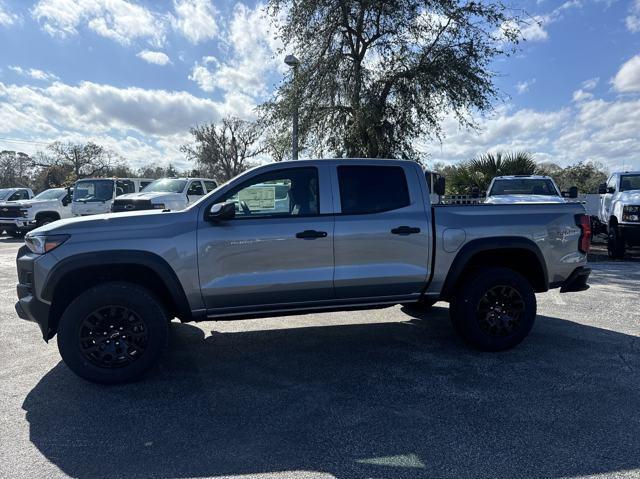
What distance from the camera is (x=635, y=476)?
8.44 feet

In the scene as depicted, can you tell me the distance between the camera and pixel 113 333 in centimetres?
387

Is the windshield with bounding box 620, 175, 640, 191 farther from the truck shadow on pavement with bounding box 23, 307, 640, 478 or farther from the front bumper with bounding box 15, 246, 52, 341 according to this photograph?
the front bumper with bounding box 15, 246, 52, 341

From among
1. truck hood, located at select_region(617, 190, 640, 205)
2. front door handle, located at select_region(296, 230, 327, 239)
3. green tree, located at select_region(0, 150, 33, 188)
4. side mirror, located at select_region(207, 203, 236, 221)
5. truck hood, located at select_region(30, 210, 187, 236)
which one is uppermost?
green tree, located at select_region(0, 150, 33, 188)

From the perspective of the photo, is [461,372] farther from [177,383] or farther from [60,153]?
[60,153]

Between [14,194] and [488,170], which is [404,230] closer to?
[488,170]

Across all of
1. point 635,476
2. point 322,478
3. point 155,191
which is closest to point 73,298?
point 322,478

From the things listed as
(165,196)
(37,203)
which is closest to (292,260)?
(165,196)

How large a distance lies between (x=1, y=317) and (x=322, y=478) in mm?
5352

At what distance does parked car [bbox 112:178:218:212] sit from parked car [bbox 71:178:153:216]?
1.57 metres

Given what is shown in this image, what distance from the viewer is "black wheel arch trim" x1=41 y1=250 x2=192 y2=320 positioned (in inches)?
145

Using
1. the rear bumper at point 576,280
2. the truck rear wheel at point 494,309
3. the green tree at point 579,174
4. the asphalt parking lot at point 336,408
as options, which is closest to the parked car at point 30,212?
the asphalt parking lot at point 336,408

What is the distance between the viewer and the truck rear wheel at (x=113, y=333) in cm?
373

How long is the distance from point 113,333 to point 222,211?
4.67 ft

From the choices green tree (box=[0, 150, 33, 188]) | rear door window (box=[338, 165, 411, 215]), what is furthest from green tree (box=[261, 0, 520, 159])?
green tree (box=[0, 150, 33, 188])
